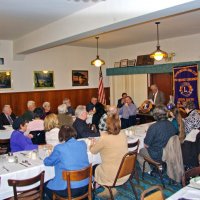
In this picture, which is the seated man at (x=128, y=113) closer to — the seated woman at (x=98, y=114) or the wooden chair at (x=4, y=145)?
the seated woman at (x=98, y=114)

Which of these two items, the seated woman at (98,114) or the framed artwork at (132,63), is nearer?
the seated woman at (98,114)

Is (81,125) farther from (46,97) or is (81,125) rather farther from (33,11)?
(46,97)

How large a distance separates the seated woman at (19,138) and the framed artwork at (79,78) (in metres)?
6.49

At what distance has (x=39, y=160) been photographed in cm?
367

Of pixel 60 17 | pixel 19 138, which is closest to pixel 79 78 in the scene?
pixel 60 17

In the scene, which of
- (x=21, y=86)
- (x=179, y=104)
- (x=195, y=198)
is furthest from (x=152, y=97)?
(x=195, y=198)

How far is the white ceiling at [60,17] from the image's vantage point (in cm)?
475

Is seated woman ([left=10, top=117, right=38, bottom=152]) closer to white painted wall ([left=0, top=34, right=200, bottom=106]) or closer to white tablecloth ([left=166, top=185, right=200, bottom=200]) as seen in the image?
white tablecloth ([left=166, top=185, right=200, bottom=200])

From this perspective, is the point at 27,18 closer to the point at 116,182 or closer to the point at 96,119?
the point at 96,119

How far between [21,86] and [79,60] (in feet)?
8.65

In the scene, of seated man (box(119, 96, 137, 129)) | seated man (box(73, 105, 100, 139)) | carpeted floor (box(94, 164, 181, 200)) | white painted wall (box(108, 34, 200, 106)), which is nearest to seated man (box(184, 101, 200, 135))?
carpeted floor (box(94, 164, 181, 200))

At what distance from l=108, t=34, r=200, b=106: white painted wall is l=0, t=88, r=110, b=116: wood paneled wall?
71cm

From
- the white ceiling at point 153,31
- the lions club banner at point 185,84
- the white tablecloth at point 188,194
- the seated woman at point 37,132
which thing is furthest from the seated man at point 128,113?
the white tablecloth at point 188,194

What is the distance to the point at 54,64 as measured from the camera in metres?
10.1
